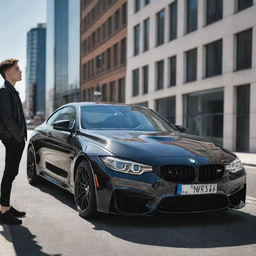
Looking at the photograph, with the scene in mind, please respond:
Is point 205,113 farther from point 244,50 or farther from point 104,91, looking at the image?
point 104,91

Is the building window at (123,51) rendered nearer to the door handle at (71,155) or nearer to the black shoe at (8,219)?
the door handle at (71,155)

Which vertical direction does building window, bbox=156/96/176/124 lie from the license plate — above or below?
above

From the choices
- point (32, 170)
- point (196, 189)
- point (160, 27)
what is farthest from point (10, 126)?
point (160, 27)

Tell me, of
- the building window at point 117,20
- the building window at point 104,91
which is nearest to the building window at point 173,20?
the building window at point 117,20

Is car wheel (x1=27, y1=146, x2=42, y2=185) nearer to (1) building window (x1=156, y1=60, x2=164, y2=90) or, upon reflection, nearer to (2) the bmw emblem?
(2) the bmw emblem

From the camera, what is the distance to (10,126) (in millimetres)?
5199

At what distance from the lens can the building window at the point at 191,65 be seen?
29125 millimetres

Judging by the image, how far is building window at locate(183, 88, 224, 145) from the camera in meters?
26.5

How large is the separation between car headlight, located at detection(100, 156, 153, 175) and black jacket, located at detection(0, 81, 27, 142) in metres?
1.07

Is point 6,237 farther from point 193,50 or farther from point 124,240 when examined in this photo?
point 193,50

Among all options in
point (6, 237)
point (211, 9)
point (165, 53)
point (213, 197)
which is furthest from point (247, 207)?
point (165, 53)

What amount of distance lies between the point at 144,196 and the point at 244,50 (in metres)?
20.9

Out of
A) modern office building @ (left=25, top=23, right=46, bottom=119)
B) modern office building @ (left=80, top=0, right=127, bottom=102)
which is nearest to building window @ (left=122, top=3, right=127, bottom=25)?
modern office building @ (left=80, top=0, right=127, bottom=102)

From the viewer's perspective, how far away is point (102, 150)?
5.34 metres
